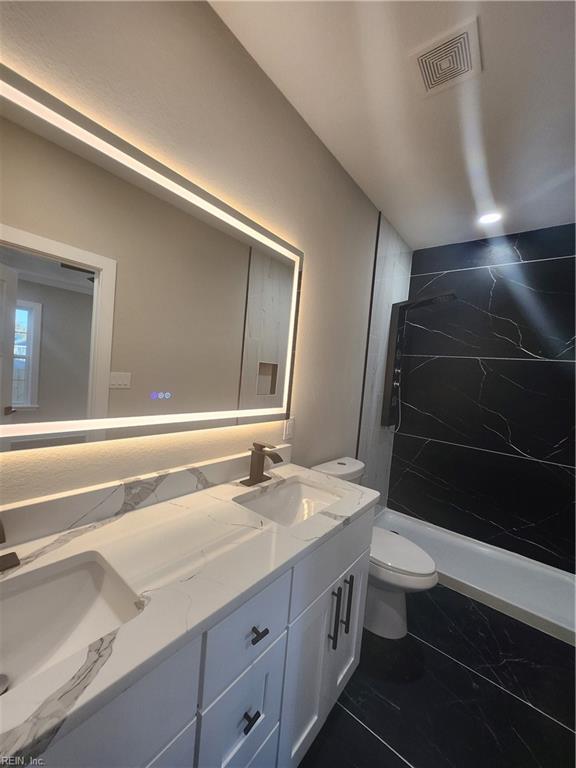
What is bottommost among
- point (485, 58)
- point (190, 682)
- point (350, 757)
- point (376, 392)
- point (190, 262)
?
point (350, 757)

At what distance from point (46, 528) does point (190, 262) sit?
2.86ft

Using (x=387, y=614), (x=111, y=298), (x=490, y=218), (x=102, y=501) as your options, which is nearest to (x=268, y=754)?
(x=102, y=501)

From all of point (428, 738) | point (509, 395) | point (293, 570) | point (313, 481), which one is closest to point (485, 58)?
point (313, 481)

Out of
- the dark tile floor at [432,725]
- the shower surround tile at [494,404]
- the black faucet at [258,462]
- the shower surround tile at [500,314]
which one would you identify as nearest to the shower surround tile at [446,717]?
the dark tile floor at [432,725]

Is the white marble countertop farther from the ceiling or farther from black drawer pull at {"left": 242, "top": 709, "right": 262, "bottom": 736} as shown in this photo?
the ceiling

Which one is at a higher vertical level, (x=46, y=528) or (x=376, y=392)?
(x=376, y=392)

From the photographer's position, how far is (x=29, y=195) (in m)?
0.68

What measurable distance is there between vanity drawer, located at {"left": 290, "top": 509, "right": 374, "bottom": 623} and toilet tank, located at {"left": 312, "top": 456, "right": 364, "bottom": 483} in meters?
0.45

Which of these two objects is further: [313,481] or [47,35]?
[313,481]

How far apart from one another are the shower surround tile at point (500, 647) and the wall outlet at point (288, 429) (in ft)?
4.11

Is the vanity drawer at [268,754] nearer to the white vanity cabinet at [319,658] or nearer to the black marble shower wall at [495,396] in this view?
the white vanity cabinet at [319,658]

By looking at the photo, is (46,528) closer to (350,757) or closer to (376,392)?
(350,757)

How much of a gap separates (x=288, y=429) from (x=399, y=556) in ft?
2.83

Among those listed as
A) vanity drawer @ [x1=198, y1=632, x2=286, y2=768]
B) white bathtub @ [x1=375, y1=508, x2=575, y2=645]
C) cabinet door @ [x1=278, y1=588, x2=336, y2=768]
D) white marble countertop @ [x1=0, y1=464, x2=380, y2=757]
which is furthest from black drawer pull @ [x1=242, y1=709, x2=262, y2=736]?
white bathtub @ [x1=375, y1=508, x2=575, y2=645]
